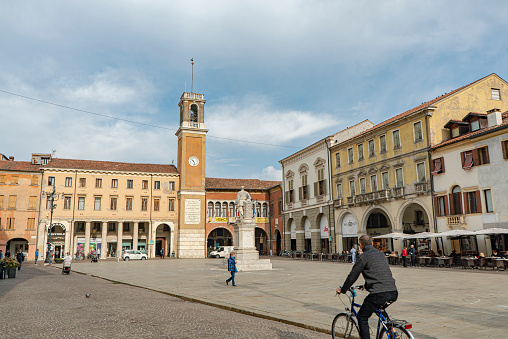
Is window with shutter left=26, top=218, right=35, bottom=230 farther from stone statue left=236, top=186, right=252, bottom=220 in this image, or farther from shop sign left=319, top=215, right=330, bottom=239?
stone statue left=236, top=186, right=252, bottom=220

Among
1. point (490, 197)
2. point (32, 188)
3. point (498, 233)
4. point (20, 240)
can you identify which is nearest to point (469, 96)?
point (490, 197)

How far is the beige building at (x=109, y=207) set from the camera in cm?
5191

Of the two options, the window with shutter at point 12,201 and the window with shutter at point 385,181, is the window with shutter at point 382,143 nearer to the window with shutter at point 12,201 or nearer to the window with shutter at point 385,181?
the window with shutter at point 385,181

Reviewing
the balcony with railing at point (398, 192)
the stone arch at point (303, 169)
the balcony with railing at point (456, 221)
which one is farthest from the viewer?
the stone arch at point (303, 169)

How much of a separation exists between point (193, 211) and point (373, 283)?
5241 cm

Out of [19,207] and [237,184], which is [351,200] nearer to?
[237,184]

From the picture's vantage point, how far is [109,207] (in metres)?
54.2

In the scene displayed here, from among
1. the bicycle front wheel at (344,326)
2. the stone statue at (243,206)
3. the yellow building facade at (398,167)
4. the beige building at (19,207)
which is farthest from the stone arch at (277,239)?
the bicycle front wheel at (344,326)

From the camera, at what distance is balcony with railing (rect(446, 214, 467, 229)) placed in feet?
90.6

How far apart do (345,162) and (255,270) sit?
18535 millimetres

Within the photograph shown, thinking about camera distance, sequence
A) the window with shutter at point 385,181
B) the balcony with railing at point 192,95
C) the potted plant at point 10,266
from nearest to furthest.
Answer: the potted plant at point 10,266
the window with shutter at point 385,181
the balcony with railing at point 192,95

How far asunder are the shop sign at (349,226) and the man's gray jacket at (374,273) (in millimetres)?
33749

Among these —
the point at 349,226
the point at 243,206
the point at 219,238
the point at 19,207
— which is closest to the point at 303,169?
the point at 349,226

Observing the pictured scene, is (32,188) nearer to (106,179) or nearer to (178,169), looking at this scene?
(106,179)
